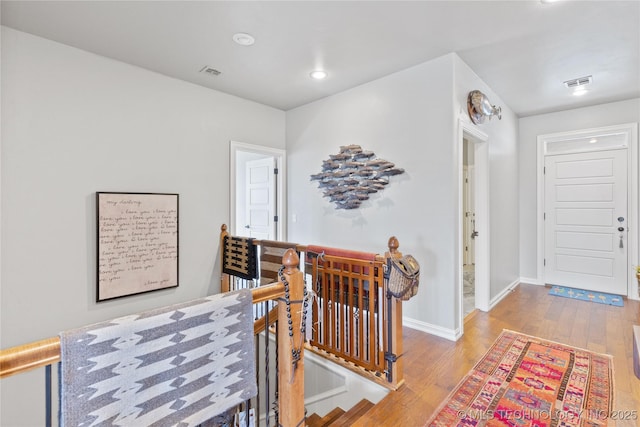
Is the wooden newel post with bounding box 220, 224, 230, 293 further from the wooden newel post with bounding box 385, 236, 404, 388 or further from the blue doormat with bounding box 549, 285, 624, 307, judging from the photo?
the blue doormat with bounding box 549, 285, 624, 307

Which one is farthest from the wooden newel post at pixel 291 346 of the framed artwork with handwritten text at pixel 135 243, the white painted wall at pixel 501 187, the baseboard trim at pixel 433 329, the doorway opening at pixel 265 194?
the doorway opening at pixel 265 194

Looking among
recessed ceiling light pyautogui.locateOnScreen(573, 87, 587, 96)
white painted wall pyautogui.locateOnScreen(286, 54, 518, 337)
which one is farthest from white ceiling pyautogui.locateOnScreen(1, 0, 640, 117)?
white painted wall pyautogui.locateOnScreen(286, 54, 518, 337)

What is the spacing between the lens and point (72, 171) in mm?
2635

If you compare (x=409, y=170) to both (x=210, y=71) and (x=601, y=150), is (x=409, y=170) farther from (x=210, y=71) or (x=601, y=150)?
(x=601, y=150)

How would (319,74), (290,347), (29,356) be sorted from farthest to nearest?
(319,74) → (290,347) → (29,356)

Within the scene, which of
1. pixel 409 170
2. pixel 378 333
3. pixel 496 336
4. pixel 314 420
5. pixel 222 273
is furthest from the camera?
pixel 222 273

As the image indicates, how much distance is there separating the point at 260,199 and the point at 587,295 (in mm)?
4796

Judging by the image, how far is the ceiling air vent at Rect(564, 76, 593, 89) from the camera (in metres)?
3.33

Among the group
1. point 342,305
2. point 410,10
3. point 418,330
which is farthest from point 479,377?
point 410,10

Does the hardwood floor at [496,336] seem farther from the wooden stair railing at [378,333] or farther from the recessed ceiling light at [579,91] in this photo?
the recessed ceiling light at [579,91]

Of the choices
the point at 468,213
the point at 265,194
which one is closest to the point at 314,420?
the point at 265,194

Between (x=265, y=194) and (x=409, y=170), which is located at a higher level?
(x=409, y=170)

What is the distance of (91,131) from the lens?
274 cm

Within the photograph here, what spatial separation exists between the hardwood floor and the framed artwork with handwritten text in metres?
2.41
